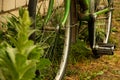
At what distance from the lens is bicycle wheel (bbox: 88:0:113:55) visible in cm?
282

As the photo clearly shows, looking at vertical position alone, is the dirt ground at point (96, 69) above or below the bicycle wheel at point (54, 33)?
below

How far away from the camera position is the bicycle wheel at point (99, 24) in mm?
2822

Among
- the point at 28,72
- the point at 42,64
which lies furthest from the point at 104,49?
the point at 28,72

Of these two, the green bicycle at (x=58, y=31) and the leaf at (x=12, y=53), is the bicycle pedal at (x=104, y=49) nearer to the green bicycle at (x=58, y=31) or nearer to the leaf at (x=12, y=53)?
the green bicycle at (x=58, y=31)

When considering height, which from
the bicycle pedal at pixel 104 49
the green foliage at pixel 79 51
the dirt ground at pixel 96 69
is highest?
the bicycle pedal at pixel 104 49

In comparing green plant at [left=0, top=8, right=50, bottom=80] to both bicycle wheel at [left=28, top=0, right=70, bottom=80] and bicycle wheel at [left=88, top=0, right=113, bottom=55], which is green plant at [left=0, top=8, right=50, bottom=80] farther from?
bicycle wheel at [left=88, top=0, right=113, bottom=55]

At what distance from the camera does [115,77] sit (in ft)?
10.0

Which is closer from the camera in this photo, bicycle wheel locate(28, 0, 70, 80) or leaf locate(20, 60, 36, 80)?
leaf locate(20, 60, 36, 80)

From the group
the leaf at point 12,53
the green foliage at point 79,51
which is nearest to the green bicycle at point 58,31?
the green foliage at point 79,51

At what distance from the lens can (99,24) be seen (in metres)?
3.40

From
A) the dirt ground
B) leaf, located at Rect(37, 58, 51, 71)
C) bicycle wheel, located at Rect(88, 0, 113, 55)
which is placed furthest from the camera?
the dirt ground

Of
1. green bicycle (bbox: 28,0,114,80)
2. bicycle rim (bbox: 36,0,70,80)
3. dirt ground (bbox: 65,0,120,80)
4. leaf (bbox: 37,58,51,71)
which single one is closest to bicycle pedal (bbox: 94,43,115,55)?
green bicycle (bbox: 28,0,114,80)

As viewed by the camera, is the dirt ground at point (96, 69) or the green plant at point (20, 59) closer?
the green plant at point (20, 59)

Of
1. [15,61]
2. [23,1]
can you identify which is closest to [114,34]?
[23,1]
